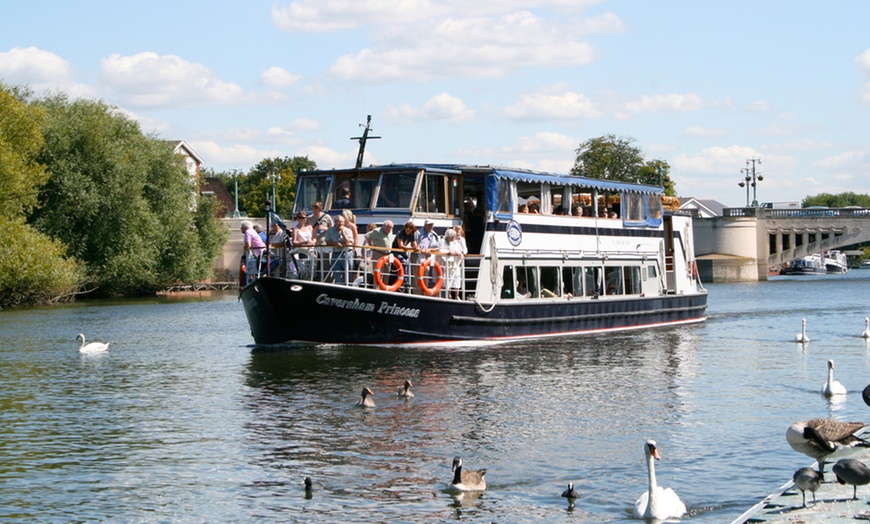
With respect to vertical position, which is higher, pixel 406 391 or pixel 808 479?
pixel 808 479


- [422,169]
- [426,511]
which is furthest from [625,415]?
[422,169]

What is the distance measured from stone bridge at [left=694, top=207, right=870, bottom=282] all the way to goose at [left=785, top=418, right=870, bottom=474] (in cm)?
10308

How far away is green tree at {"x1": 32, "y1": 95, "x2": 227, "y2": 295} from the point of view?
68.7 meters

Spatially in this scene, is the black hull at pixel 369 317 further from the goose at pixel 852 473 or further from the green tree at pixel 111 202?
the green tree at pixel 111 202

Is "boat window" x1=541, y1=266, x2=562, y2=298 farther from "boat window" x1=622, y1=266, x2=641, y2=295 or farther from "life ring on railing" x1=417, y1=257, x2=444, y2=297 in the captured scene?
"life ring on railing" x1=417, y1=257, x2=444, y2=297

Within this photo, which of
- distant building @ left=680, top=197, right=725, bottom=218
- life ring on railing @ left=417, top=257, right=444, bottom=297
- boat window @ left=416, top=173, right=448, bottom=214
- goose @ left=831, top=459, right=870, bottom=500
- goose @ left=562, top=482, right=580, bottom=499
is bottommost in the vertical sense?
goose @ left=562, top=482, right=580, bottom=499

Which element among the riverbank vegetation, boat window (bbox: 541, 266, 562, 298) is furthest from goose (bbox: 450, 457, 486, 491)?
the riverbank vegetation

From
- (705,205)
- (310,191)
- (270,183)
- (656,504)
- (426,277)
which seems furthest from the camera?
(705,205)

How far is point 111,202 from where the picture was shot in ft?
229

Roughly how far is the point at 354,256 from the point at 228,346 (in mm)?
8077

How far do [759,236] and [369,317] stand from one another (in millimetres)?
100232

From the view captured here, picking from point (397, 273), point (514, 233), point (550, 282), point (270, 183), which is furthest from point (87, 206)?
point (270, 183)

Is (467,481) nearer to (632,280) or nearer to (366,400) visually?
(366,400)

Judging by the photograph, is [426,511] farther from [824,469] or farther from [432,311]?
[432,311]
